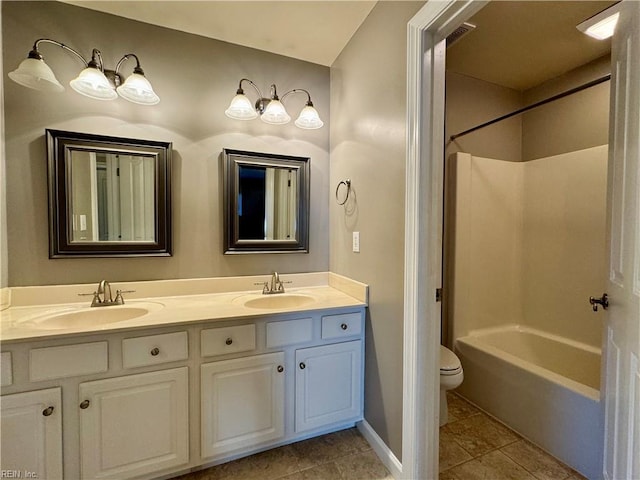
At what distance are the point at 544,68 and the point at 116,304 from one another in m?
3.34

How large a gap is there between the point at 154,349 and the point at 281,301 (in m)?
0.77

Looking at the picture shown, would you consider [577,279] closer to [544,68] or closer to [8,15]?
[544,68]

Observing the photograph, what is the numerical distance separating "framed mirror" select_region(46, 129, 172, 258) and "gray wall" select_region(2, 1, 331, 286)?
0.06 metres

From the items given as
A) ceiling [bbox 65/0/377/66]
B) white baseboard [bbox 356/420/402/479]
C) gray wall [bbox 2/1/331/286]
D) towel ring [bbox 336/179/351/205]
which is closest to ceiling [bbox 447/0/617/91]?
ceiling [bbox 65/0/377/66]

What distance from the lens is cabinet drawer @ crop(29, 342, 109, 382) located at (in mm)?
1124

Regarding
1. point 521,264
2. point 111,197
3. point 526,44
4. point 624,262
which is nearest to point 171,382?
point 111,197

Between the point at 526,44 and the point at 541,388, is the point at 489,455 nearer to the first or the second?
the point at 541,388

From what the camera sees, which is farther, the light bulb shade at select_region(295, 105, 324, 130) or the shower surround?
the shower surround

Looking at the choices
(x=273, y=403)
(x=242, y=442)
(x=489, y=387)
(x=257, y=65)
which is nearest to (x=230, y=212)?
(x=257, y=65)

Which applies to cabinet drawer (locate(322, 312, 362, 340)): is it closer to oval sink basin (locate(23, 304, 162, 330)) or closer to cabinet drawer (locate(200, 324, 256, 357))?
cabinet drawer (locate(200, 324, 256, 357))

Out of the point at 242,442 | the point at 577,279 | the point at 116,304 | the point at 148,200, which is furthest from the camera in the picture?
the point at 577,279

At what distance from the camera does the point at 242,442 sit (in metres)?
1.43

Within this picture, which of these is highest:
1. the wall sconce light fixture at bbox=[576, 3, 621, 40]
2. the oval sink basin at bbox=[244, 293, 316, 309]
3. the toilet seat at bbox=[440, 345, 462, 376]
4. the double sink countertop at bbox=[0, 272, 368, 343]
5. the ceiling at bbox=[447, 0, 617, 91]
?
the ceiling at bbox=[447, 0, 617, 91]

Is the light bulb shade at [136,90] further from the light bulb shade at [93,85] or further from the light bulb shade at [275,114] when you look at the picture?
the light bulb shade at [275,114]
